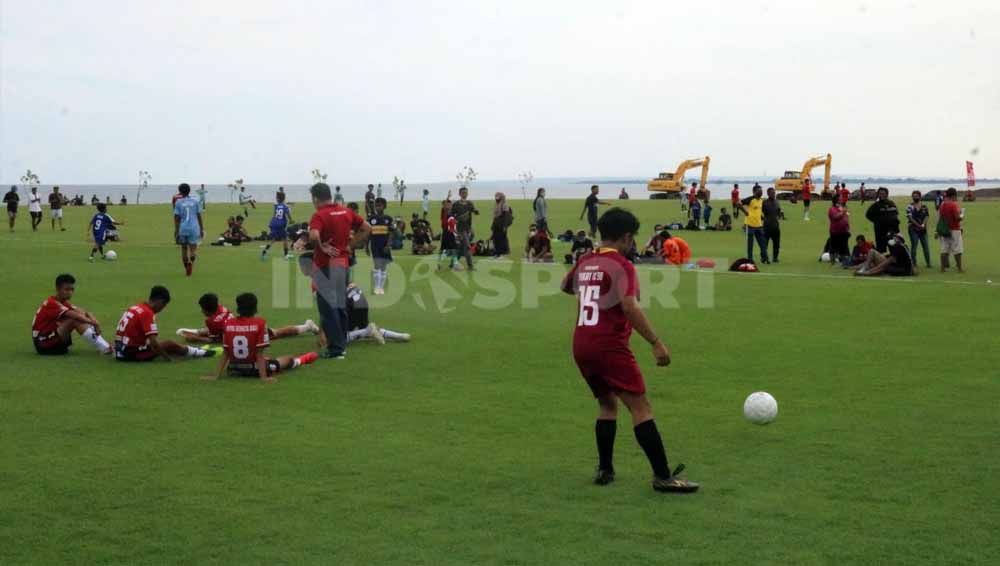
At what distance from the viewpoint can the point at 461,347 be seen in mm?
14945

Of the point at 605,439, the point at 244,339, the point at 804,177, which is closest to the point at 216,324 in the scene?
the point at 244,339

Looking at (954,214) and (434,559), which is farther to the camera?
(954,214)

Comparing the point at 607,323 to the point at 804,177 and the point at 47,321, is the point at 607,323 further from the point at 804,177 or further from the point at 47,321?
the point at 804,177

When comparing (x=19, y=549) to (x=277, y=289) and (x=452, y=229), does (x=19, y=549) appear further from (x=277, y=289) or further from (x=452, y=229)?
(x=452, y=229)

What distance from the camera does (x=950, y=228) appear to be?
25.6 meters

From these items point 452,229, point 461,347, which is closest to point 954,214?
point 452,229

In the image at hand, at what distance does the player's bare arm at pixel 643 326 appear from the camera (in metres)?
7.48

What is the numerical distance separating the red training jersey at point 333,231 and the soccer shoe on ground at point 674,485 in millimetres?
6966

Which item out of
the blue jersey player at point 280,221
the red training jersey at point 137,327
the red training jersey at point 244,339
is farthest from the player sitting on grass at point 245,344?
the blue jersey player at point 280,221

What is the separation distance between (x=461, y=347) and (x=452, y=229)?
13819mm

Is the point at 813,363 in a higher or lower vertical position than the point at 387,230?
lower

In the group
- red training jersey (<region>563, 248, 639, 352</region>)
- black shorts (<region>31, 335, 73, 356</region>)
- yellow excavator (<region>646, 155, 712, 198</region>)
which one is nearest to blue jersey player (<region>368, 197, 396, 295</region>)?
black shorts (<region>31, 335, 73, 356</region>)

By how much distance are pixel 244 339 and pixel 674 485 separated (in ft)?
20.7

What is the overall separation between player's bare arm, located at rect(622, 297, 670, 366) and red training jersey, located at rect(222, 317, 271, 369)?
19.2ft
